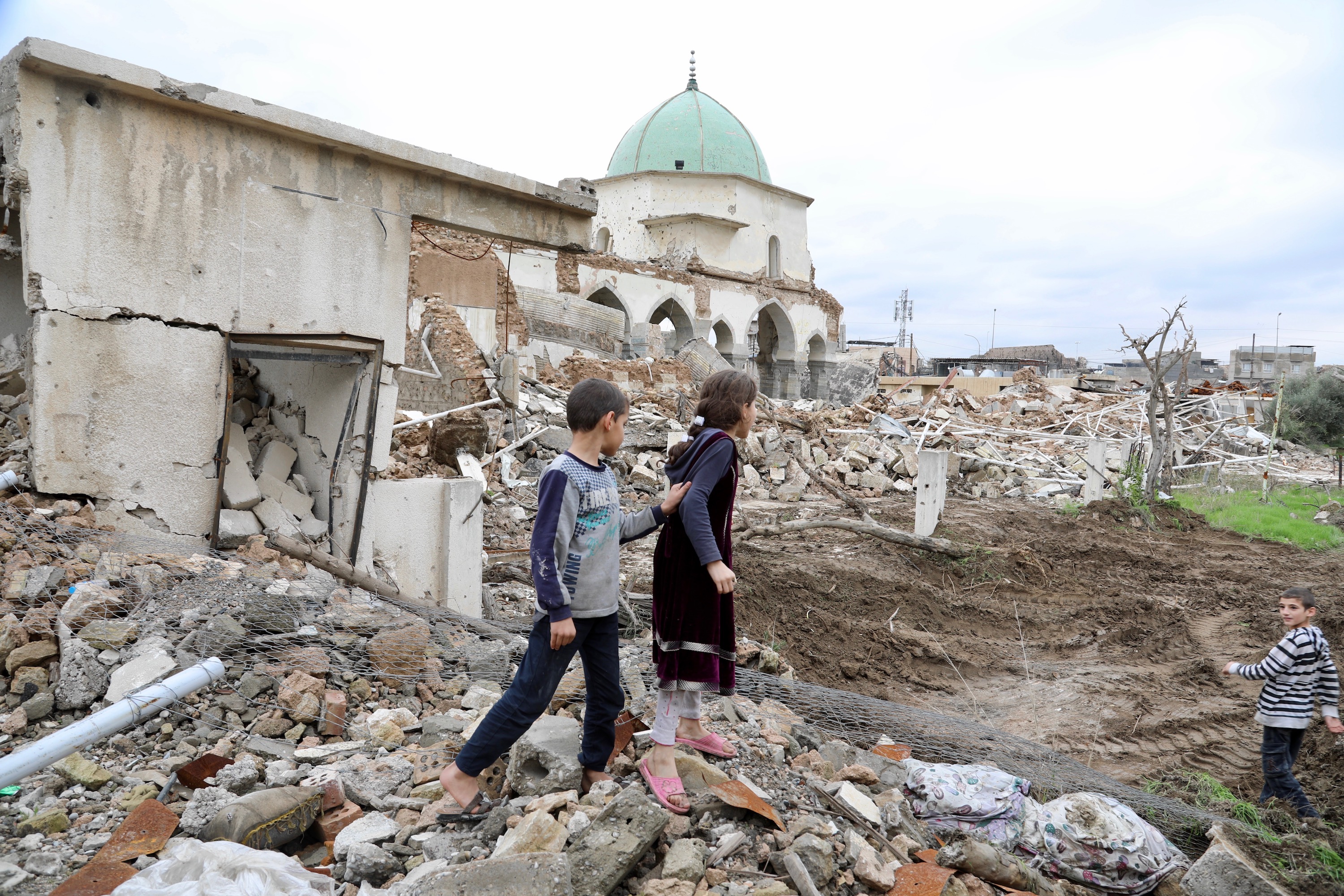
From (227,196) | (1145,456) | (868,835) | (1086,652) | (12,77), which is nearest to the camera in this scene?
(868,835)

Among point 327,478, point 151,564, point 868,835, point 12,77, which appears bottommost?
point 868,835

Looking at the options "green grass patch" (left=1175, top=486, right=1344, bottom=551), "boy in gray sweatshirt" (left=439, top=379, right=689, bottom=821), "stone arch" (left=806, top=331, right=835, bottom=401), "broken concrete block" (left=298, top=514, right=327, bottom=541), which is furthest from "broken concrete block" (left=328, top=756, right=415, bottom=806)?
"stone arch" (left=806, top=331, right=835, bottom=401)

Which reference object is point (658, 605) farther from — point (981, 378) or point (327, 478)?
point (981, 378)

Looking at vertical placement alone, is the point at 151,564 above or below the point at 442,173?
below

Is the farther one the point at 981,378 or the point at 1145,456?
the point at 981,378

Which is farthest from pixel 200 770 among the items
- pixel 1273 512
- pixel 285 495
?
pixel 1273 512

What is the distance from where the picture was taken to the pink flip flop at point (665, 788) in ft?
8.55

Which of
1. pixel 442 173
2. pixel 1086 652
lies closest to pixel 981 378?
pixel 1086 652

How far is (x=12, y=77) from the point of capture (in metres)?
3.64

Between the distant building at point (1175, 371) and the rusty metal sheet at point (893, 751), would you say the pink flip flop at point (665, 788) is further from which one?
the distant building at point (1175, 371)

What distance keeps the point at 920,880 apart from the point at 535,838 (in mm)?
1217

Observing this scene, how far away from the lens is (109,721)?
105 inches

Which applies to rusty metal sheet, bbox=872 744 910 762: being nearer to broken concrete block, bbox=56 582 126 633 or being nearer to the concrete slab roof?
broken concrete block, bbox=56 582 126 633

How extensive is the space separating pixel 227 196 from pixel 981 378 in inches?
1215
